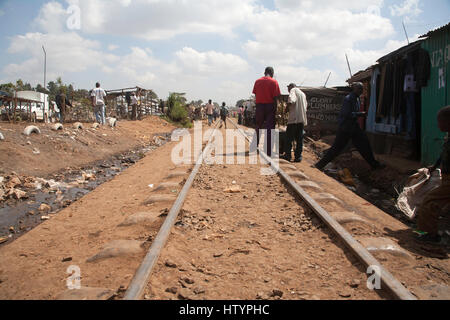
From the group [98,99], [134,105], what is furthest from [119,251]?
[134,105]

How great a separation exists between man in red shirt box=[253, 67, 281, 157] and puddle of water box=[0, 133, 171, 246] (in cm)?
393

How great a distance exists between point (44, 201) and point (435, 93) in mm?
8019

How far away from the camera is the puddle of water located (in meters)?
4.49

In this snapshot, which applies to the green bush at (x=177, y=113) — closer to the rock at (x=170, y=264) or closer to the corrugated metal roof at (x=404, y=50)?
the corrugated metal roof at (x=404, y=50)

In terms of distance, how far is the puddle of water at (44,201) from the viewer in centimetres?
Result: 449

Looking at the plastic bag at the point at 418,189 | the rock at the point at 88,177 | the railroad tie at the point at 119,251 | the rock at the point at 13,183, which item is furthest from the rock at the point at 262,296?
the rock at the point at 88,177

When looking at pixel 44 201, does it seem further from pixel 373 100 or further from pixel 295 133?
pixel 373 100

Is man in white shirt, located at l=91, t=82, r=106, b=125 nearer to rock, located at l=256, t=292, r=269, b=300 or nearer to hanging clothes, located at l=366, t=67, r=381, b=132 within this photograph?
hanging clothes, located at l=366, t=67, r=381, b=132

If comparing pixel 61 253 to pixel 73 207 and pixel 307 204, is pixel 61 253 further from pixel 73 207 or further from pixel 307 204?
pixel 307 204

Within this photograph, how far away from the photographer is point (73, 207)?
5.21 metres

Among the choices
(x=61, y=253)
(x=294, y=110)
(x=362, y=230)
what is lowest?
(x=61, y=253)

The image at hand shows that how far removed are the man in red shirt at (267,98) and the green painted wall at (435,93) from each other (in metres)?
3.30

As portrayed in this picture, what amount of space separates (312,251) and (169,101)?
27869 mm

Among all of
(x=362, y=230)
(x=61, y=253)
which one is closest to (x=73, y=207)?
(x=61, y=253)
